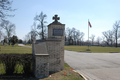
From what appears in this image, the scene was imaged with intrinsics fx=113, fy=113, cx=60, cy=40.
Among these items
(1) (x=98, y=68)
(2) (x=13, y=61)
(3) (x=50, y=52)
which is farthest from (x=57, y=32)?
(1) (x=98, y=68)

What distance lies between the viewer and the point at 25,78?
17.2 feet

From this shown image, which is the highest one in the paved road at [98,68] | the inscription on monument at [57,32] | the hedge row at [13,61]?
the inscription on monument at [57,32]

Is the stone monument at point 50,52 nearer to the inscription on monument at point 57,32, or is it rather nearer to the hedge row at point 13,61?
the inscription on monument at point 57,32

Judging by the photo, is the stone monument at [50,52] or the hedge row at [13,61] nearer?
the hedge row at [13,61]

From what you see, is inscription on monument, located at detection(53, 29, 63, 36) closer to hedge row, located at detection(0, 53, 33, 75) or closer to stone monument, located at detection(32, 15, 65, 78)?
stone monument, located at detection(32, 15, 65, 78)

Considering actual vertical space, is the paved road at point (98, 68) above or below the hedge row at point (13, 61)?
below

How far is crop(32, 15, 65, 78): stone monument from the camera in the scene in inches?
217

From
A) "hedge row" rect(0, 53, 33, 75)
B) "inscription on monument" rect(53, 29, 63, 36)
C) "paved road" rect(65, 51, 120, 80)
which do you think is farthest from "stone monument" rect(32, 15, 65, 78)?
"paved road" rect(65, 51, 120, 80)

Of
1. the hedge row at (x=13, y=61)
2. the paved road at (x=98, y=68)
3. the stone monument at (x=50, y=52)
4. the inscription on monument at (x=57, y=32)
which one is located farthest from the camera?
the inscription on monument at (x=57, y=32)

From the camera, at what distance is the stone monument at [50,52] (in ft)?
18.1

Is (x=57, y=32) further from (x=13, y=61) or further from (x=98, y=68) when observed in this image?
(x=98, y=68)

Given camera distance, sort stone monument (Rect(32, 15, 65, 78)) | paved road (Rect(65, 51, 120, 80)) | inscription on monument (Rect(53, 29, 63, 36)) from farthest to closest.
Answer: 1. inscription on monument (Rect(53, 29, 63, 36))
2. paved road (Rect(65, 51, 120, 80))
3. stone monument (Rect(32, 15, 65, 78))

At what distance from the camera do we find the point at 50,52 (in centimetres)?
700

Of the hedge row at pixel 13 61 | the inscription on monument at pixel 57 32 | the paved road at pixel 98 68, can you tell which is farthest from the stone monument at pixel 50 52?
the paved road at pixel 98 68
